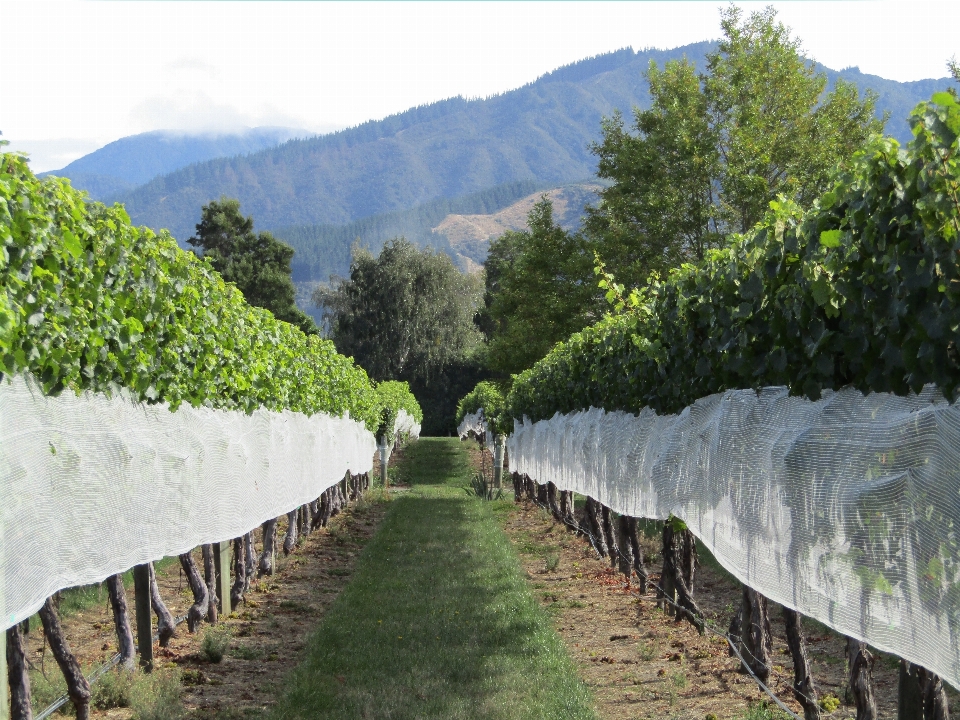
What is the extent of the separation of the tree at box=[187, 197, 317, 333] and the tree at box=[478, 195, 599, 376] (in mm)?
28525

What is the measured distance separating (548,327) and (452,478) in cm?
766

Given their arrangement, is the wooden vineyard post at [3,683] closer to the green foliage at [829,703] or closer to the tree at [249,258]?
the green foliage at [829,703]

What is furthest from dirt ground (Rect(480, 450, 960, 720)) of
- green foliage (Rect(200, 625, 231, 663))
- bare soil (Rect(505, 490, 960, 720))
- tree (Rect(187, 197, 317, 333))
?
tree (Rect(187, 197, 317, 333))

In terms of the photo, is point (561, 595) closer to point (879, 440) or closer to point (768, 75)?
point (879, 440)

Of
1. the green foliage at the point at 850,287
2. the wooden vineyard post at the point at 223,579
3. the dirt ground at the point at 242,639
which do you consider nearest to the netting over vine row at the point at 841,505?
the green foliage at the point at 850,287

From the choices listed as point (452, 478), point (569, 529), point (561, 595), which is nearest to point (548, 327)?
point (452, 478)

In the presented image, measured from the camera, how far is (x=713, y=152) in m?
26.5

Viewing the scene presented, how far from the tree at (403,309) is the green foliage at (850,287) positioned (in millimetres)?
45816

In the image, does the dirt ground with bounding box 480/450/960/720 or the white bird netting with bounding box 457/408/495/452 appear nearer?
the dirt ground with bounding box 480/450/960/720

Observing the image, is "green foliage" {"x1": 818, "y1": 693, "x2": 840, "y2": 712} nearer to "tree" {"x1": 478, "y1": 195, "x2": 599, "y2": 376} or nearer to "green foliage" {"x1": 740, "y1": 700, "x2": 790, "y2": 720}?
"green foliage" {"x1": 740, "y1": 700, "x2": 790, "y2": 720}

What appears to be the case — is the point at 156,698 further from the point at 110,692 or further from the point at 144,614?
the point at 144,614

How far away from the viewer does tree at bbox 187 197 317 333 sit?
185 feet

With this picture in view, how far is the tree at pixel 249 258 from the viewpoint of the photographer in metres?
56.4

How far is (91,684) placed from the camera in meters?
6.46
